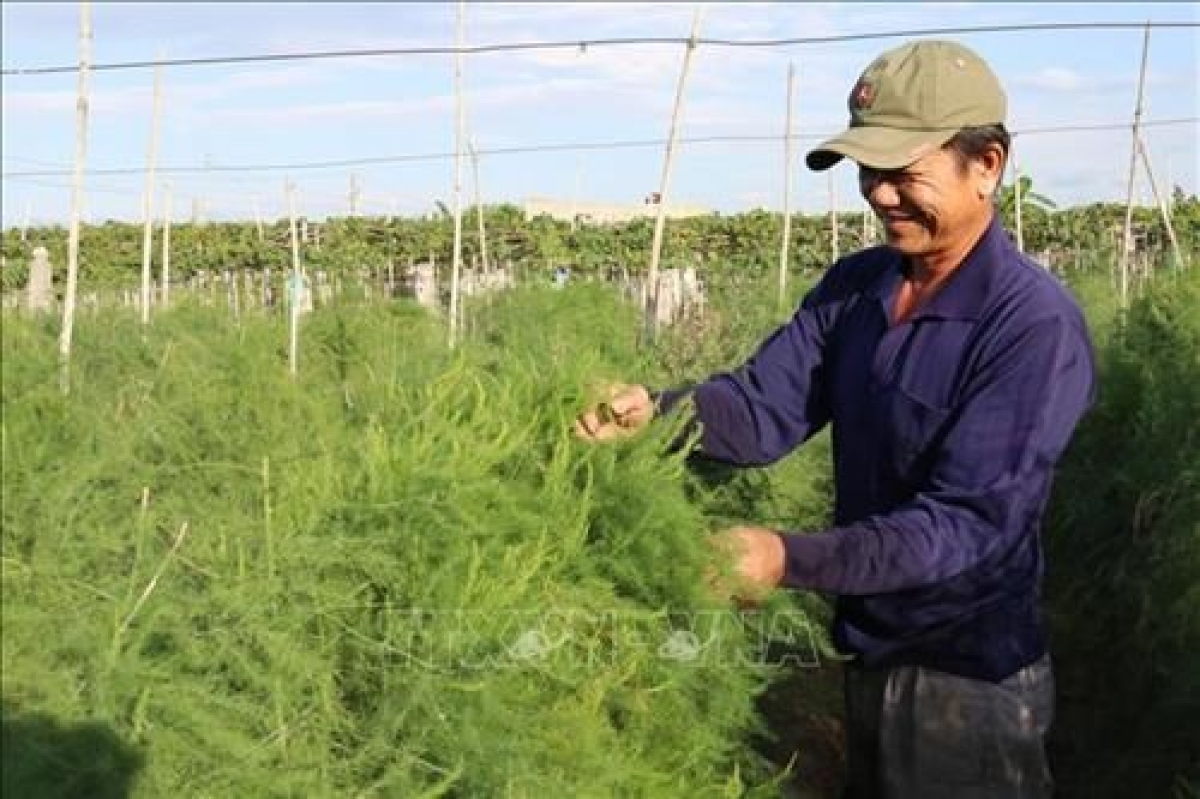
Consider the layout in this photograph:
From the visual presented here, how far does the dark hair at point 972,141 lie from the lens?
265 cm

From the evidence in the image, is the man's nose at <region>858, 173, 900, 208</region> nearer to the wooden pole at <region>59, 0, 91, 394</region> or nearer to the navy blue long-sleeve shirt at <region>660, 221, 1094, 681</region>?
the navy blue long-sleeve shirt at <region>660, 221, 1094, 681</region>

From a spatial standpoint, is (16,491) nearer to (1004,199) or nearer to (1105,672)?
(1105,672)

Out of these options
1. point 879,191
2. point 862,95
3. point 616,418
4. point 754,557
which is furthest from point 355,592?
point 862,95

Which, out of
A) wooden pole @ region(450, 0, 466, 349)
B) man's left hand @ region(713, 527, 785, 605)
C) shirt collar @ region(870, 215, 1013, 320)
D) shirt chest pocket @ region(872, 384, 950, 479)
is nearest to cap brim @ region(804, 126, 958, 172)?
shirt collar @ region(870, 215, 1013, 320)

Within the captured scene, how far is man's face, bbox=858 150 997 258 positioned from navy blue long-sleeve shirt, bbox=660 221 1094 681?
2.5 inches

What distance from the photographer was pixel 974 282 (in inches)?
108

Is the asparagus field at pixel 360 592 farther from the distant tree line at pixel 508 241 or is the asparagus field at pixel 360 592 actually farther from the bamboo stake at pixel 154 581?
the distant tree line at pixel 508 241

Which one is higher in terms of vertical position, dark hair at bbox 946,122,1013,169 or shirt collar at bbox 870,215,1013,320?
dark hair at bbox 946,122,1013,169

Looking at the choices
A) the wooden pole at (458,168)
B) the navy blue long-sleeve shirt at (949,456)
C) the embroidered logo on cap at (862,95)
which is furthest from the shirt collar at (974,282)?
the wooden pole at (458,168)

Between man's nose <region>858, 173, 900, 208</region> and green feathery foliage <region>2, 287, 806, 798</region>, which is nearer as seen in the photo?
green feathery foliage <region>2, 287, 806, 798</region>

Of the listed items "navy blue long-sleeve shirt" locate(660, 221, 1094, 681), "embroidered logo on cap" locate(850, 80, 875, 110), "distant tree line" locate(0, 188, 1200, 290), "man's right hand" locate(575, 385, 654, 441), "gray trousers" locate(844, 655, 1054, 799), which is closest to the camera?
"navy blue long-sleeve shirt" locate(660, 221, 1094, 681)

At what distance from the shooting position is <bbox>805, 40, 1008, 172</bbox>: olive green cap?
261 cm

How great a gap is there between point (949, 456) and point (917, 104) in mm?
580

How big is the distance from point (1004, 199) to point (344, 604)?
51.8 feet
